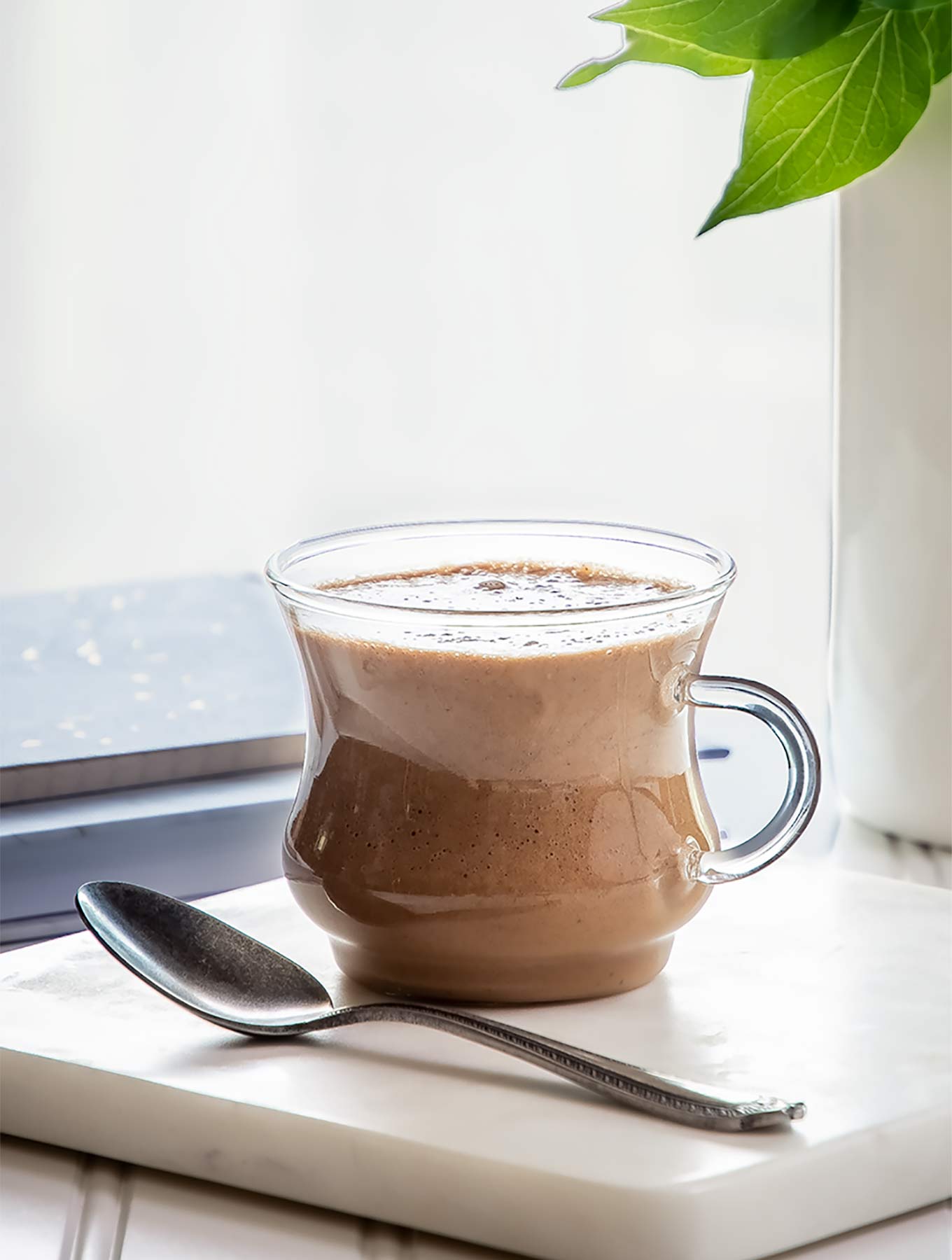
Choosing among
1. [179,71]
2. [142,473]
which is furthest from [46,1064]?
[179,71]

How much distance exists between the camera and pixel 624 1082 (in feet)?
1.61

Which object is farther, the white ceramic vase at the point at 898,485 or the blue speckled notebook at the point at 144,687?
the blue speckled notebook at the point at 144,687

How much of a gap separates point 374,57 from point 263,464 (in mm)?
307

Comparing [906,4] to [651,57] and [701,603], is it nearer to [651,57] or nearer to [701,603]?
[651,57]

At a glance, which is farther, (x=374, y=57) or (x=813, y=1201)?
(x=374, y=57)

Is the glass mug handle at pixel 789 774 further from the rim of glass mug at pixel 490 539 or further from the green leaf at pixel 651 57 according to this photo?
the green leaf at pixel 651 57

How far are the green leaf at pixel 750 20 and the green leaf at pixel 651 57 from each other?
16 mm

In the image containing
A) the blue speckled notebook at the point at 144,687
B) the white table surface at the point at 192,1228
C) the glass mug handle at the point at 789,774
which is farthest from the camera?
the blue speckled notebook at the point at 144,687

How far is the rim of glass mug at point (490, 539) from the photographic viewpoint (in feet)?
1.77

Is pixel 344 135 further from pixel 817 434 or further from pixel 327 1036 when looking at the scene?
pixel 327 1036

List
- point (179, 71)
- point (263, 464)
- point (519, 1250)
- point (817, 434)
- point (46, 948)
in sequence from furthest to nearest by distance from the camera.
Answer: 1. point (817, 434)
2. point (263, 464)
3. point (179, 71)
4. point (46, 948)
5. point (519, 1250)

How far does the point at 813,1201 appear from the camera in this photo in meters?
0.47

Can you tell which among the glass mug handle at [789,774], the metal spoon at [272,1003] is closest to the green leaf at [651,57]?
the glass mug handle at [789,774]

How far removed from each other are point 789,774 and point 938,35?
0.39 m
